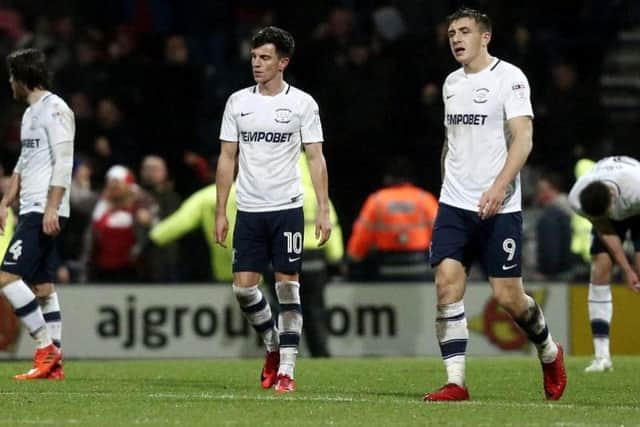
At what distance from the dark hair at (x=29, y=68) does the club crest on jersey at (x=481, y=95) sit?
11.4 ft

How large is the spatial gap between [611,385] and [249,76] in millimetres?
8854

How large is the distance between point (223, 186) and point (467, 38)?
189cm

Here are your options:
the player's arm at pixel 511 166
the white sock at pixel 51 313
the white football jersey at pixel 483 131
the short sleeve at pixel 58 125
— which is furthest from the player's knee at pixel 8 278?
the player's arm at pixel 511 166

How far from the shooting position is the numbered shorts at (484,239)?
9.64m

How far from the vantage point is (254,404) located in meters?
9.52

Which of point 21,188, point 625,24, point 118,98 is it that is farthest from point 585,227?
point 21,188

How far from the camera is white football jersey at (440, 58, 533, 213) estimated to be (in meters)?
9.64

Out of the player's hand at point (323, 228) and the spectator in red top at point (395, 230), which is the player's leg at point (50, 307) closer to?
the player's hand at point (323, 228)

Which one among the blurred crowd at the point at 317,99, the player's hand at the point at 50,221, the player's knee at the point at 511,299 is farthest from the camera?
the blurred crowd at the point at 317,99

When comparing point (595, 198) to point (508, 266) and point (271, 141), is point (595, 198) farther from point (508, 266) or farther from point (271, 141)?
point (271, 141)

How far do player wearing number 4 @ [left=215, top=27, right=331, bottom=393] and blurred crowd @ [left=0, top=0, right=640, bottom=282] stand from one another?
21.5ft

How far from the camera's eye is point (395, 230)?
55.9 feet

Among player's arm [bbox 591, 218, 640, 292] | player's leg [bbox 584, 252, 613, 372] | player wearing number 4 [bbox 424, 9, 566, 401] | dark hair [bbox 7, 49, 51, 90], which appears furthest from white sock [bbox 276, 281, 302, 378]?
player's leg [bbox 584, 252, 613, 372]

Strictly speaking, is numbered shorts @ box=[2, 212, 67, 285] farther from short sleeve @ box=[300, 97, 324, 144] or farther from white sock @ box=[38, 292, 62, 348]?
short sleeve @ box=[300, 97, 324, 144]
